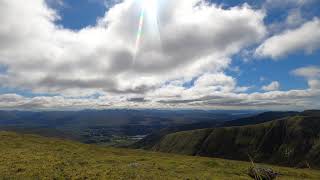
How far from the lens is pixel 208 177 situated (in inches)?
1626

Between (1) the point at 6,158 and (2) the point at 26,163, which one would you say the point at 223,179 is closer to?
(2) the point at 26,163

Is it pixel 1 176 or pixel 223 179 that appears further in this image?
pixel 223 179

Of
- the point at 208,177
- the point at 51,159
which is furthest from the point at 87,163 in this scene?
the point at 208,177

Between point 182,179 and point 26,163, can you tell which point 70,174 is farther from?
point 182,179

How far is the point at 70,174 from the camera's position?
34.5 m

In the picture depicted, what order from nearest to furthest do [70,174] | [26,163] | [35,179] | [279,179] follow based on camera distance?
[35,179], [70,174], [26,163], [279,179]

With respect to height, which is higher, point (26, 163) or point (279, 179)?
point (26, 163)

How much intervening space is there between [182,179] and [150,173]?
4.46 m

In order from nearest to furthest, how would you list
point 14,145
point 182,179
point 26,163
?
1. point 182,179
2. point 26,163
3. point 14,145

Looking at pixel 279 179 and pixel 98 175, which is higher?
pixel 98 175

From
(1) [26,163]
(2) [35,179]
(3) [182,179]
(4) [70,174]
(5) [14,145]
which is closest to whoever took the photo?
(2) [35,179]

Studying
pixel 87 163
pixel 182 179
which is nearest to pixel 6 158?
pixel 87 163

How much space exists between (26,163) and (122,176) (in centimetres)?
1398

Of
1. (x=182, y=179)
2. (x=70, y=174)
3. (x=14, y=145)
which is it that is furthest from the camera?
(x=14, y=145)
